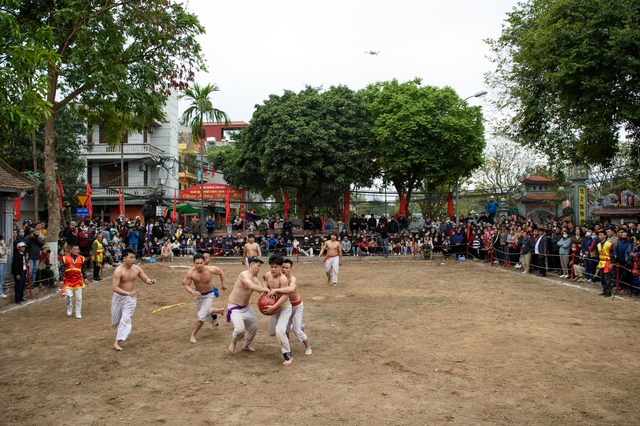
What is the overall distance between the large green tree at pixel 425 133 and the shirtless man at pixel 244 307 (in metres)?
21.6

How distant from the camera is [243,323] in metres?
8.44

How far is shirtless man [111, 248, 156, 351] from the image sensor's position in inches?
358

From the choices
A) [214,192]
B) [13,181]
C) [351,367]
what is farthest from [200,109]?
[351,367]

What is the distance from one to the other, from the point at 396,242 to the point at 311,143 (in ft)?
24.0

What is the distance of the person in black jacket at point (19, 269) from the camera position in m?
13.3

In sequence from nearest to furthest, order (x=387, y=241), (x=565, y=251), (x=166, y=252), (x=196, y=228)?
1. (x=565, y=251)
2. (x=166, y=252)
3. (x=387, y=241)
4. (x=196, y=228)

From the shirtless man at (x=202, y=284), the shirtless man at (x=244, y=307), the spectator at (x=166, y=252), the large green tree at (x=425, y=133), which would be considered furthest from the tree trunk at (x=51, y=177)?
the large green tree at (x=425, y=133)

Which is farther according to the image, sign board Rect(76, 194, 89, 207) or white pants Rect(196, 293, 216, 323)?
sign board Rect(76, 194, 89, 207)

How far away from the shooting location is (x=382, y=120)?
29.8m

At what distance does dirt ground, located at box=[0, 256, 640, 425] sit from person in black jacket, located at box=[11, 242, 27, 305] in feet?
2.61

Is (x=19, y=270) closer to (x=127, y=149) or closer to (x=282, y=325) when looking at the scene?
(x=282, y=325)

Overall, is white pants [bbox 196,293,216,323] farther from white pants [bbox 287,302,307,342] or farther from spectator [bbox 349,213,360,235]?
spectator [bbox 349,213,360,235]

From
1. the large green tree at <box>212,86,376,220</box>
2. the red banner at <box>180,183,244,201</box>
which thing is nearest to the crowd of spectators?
the large green tree at <box>212,86,376,220</box>

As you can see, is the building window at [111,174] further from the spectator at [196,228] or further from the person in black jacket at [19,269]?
the person in black jacket at [19,269]
